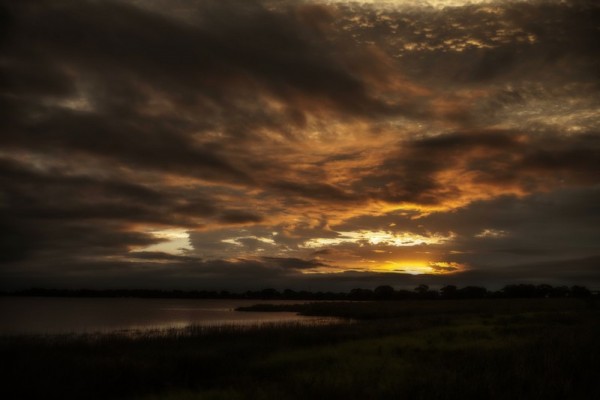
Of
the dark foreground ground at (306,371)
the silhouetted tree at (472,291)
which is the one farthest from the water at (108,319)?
the silhouetted tree at (472,291)

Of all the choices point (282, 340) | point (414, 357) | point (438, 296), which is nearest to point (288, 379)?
point (414, 357)

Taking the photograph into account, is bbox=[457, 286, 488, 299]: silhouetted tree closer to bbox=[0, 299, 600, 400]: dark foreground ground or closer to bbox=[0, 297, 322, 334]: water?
bbox=[0, 297, 322, 334]: water

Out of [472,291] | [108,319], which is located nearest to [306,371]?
[108,319]

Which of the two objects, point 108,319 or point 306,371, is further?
point 108,319

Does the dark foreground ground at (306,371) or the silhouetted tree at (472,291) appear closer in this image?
the dark foreground ground at (306,371)

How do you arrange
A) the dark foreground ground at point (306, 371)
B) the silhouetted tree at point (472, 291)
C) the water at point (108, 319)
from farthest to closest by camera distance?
the silhouetted tree at point (472, 291) < the water at point (108, 319) < the dark foreground ground at point (306, 371)

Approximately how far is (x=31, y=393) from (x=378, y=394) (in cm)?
1063

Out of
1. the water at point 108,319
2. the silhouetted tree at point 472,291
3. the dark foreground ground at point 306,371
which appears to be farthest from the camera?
the silhouetted tree at point 472,291

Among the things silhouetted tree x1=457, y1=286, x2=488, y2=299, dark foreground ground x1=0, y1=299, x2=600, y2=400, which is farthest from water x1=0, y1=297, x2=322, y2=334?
silhouetted tree x1=457, y1=286, x2=488, y2=299

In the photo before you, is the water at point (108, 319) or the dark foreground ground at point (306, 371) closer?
the dark foreground ground at point (306, 371)

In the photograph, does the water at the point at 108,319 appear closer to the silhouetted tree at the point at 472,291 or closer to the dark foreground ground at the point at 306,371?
the dark foreground ground at the point at 306,371

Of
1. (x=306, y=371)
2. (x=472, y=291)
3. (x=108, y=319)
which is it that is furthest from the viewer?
(x=472, y=291)

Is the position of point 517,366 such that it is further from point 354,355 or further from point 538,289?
point 538,289

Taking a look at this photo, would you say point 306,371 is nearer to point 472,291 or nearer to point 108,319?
point 108,319
